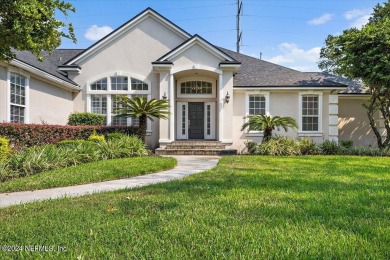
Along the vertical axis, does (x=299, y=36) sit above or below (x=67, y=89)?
above

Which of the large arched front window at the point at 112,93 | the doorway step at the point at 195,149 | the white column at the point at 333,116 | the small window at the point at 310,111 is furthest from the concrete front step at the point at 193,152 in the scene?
the white column at the point at 333,116

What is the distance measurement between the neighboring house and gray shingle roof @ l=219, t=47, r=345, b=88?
0.05m

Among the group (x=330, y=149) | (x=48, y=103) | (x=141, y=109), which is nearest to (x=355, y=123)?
(x=330, y=149)

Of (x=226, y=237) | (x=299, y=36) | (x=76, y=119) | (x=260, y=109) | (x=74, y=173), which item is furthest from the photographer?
(x=299, y=36)

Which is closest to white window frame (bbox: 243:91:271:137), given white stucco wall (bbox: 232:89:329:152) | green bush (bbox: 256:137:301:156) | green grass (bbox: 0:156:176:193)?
white stucco wall (bbox: 232:89:329:152)

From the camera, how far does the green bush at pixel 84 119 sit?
580 inches

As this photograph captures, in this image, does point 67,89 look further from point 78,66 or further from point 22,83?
point 22,83

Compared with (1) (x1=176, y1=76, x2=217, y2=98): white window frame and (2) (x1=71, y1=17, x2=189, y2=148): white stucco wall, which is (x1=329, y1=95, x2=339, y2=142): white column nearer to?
(1) (x1=176, y1=76, x2=217, y2=98): white window frame

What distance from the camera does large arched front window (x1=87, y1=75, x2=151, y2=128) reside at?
15.9 meters

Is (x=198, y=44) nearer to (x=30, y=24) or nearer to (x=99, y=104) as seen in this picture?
(x=99, y=104)

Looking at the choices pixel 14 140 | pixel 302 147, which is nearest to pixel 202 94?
pixel 302 147

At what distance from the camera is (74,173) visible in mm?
7309

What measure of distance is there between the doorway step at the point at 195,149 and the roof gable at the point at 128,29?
253 inches

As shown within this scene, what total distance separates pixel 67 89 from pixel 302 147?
41.3ft
